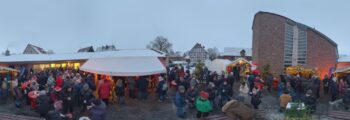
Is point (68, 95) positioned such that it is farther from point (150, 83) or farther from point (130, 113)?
point (150, 83)

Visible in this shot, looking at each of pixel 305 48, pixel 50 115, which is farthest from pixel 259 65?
pixel 50 115

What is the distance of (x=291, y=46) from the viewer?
21.9 meters

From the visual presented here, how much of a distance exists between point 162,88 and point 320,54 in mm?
14336

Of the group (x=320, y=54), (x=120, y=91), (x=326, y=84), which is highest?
(x=320, y=54)

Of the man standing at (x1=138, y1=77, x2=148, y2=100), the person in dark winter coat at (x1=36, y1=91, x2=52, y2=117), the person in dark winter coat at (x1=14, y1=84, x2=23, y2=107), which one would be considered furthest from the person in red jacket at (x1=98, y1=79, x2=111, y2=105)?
the person in dark winter coat at (x1=14, y1=84, x2=23, y2=107)

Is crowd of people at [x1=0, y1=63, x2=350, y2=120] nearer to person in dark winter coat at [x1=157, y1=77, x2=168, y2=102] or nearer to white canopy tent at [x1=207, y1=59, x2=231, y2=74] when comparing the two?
person in dark winter coat at [x1=157, y1=77, x2=168, y2=102]

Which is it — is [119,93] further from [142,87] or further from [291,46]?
[291,46]

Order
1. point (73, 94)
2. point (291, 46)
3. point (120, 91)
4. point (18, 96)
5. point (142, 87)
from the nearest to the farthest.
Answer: point (73, 94), point (18, 96), point (120, 91), point (142, 87), point (291, 46)

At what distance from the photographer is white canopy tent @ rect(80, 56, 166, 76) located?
505 inches

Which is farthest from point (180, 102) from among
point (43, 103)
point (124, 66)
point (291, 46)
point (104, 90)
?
point (291, 46)

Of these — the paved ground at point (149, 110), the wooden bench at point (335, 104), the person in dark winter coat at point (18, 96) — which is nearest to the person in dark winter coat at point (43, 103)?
the paved ground at point (149, 110)

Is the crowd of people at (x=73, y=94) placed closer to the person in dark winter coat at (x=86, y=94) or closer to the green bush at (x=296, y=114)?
the person in dark winter coat at (x=86, y=94)

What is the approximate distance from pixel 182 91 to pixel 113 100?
3.96 meters

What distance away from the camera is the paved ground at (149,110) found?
1025 cm
